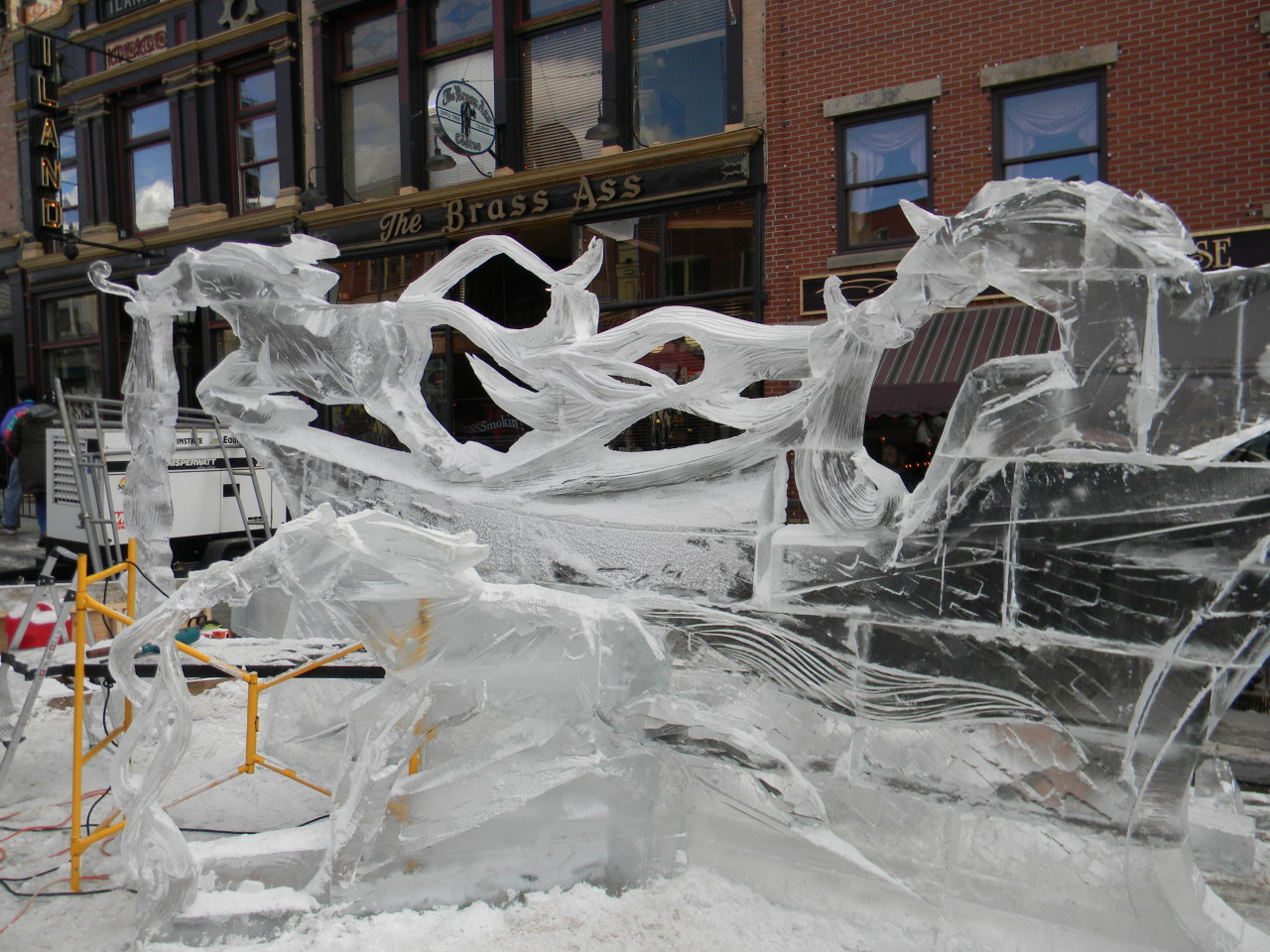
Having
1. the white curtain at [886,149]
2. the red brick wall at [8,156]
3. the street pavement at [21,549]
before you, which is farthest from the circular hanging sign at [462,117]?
the red brick wall at [8,156]

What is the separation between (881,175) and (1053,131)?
148 cm

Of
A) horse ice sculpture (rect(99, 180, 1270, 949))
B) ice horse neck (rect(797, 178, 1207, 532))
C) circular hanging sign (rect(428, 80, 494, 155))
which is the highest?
circular hanging sign (rect(428, 80, 494, 155))

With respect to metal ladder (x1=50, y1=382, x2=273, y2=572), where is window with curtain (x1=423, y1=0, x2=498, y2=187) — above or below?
above

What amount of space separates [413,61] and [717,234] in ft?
15.3

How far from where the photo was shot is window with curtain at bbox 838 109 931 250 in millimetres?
8750

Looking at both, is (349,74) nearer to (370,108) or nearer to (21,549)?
(370,108)

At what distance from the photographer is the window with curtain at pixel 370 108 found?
39.1 ft

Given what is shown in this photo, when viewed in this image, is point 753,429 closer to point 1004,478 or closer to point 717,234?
point 1004,478

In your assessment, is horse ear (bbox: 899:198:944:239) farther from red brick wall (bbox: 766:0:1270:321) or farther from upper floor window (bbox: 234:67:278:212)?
upper floor window (bbox: 234:67:278:212)

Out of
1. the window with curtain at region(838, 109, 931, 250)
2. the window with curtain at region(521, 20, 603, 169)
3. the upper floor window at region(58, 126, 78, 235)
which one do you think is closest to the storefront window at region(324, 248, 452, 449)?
the window with curtain at region(521, 20, 603, 169)

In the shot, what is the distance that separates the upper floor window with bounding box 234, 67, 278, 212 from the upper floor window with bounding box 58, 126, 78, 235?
349cm

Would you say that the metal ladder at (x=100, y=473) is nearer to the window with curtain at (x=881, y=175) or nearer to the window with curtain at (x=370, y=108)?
the window with curtain at (x=370, y=108)

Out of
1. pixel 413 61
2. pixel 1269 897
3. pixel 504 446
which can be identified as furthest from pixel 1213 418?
pixel 413 61

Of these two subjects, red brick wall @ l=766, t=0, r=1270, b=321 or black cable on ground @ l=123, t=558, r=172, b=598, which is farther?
red brick wall @ l=766, t=0, r=1270, b=321
